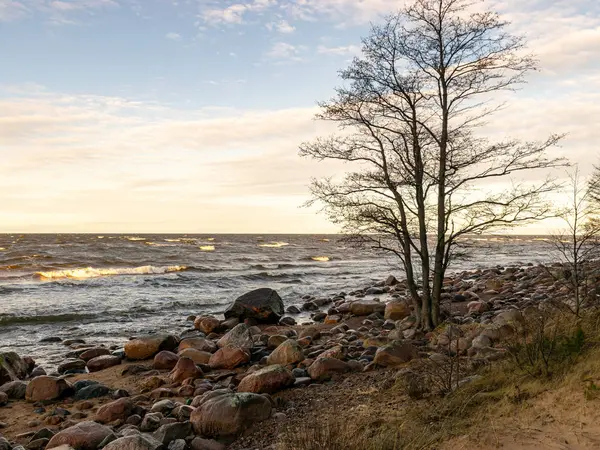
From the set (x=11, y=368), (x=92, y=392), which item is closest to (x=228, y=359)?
(x=92, y=392)

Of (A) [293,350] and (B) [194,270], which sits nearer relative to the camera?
(A) [293,350]

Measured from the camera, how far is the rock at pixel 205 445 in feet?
19.2

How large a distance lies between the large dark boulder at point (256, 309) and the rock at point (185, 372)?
702cm

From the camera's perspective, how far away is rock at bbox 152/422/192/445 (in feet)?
20.1

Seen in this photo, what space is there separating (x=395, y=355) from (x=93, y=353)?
24.6 feet

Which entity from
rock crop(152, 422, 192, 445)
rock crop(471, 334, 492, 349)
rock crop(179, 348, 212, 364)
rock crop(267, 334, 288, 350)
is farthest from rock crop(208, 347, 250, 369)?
rock crop(471, 334, 492, 349)

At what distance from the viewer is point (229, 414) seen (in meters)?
6.42

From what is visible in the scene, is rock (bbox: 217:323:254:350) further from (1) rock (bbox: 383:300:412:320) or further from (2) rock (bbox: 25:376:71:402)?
(1) rock (bbox: 383:300:412:320)

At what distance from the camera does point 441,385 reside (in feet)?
20.1

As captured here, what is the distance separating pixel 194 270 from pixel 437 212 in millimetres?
26841

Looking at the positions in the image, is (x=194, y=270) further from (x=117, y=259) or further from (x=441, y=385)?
(x=441, y=385)

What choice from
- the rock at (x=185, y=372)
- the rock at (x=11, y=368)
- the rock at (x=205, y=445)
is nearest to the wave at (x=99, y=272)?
the rock at (x=11, y=368)

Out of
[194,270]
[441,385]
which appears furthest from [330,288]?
[441,385]

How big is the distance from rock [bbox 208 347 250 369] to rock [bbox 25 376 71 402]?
2948 mm
